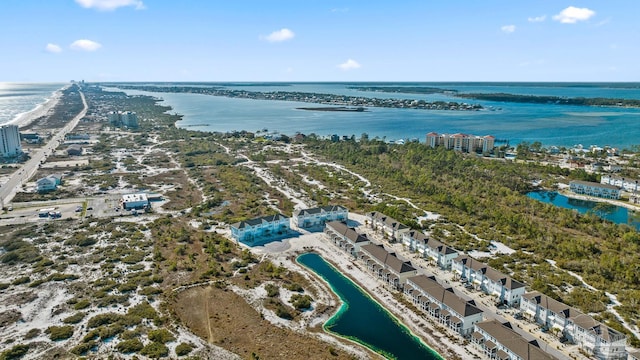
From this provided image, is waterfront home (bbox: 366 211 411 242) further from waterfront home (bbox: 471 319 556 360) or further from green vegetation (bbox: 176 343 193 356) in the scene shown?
green vegetation (bbox: 176 343 193 356)

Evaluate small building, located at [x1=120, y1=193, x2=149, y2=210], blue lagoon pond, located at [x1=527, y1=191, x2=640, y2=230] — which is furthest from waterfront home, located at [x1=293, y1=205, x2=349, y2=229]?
blue lagoon pond, located at [x1=527, y1=191, x2=640, y2=230]

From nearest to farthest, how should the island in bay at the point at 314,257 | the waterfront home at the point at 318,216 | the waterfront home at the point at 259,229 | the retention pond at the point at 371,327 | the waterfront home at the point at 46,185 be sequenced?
the retention pond at the point at 371,327, the island in bay at the point at 314,257, the waterfront home at the point at 259,229, the waterfront home at the point at 318,216, the waterfront home at the point at 46,185

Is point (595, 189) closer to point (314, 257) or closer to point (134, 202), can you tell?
point (314, 257)

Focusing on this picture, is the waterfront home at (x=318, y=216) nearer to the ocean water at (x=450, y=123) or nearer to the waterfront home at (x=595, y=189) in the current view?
the waterfront home at (x=595, y=189)

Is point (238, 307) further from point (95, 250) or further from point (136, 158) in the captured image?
point (136, 158)

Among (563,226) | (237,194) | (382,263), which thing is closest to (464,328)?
(382,263)

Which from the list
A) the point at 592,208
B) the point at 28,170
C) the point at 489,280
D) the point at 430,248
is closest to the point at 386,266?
the point at 430,248

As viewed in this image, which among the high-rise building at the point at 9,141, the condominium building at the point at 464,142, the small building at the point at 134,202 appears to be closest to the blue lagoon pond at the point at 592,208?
the condominium building at the point at 464,142
